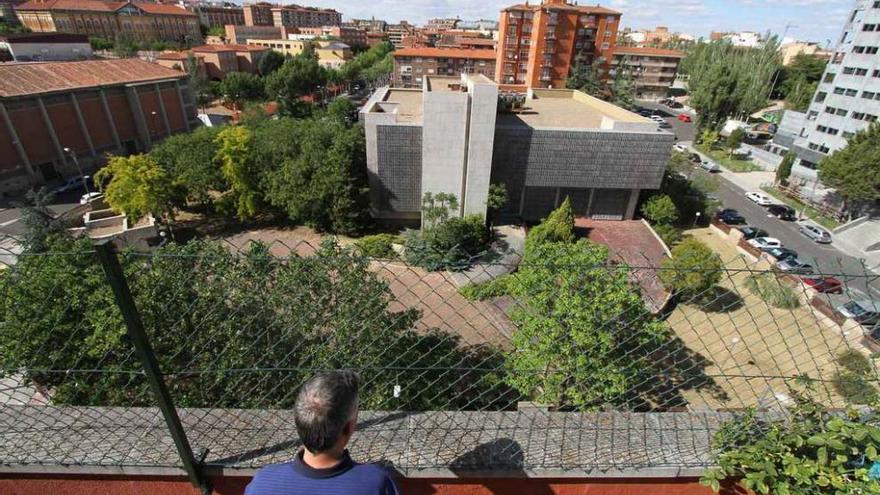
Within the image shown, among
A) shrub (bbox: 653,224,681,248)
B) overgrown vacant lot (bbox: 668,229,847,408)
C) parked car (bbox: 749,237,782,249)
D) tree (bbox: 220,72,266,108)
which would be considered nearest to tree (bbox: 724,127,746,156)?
parked car (bbox: 749,237,782,249)

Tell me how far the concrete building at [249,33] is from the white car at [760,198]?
5751cm

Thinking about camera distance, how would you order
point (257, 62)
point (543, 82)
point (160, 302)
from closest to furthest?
point (160, 302), point (543, 82), point (257, 62)

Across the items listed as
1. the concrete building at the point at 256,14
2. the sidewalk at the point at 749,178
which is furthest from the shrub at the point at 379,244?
the concrete building at the point at 256,14

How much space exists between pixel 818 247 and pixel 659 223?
234 inches

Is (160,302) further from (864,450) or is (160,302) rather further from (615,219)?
(615,219)

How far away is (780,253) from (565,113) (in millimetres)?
9850

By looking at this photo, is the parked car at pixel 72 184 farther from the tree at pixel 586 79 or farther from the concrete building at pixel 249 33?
the concrete building at pixel 249 33

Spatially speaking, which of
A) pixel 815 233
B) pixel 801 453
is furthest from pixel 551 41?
pixel 801 453

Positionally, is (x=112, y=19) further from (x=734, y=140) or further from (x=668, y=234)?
(x=734, y=140)

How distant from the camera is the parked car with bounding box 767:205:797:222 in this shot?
17953 mm

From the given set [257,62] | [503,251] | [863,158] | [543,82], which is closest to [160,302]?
[503,251]

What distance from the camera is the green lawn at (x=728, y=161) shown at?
80.5 ft

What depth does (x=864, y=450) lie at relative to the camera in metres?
1.88

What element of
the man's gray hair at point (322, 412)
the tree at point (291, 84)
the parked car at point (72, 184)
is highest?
the man's gray hair at point (322, 412)
